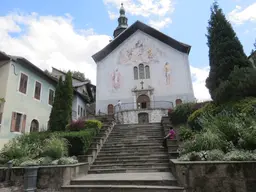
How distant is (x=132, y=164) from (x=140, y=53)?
17.7 metres

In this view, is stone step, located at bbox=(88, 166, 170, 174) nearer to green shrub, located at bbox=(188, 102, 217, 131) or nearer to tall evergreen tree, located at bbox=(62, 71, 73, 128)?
green shrub, located at bbox=(188, 102, 217, 131)

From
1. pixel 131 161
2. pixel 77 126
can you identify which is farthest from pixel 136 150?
pixel 77 126

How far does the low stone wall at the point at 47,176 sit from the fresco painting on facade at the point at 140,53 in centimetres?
1824

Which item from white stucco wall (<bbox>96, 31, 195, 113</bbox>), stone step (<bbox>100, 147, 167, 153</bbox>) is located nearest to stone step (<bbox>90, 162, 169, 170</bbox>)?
stone step (<bbox>100, 147, 167, 153</bbox>)

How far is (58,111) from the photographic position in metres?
12.6

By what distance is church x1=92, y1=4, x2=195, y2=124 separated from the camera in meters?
21.0

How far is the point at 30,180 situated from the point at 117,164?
11.1ft

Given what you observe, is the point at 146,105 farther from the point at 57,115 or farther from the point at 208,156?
the point at 208,156

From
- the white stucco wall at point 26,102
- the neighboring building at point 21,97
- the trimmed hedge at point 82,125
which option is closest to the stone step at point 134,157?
the trimmed hedge at point 82,125

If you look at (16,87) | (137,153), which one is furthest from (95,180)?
(16,87)

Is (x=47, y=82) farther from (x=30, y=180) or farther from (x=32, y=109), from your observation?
(x=30, y=180)

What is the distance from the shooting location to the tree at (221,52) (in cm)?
1049

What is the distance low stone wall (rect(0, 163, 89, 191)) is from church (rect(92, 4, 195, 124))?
14659 mm

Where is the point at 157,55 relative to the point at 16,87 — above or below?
above
